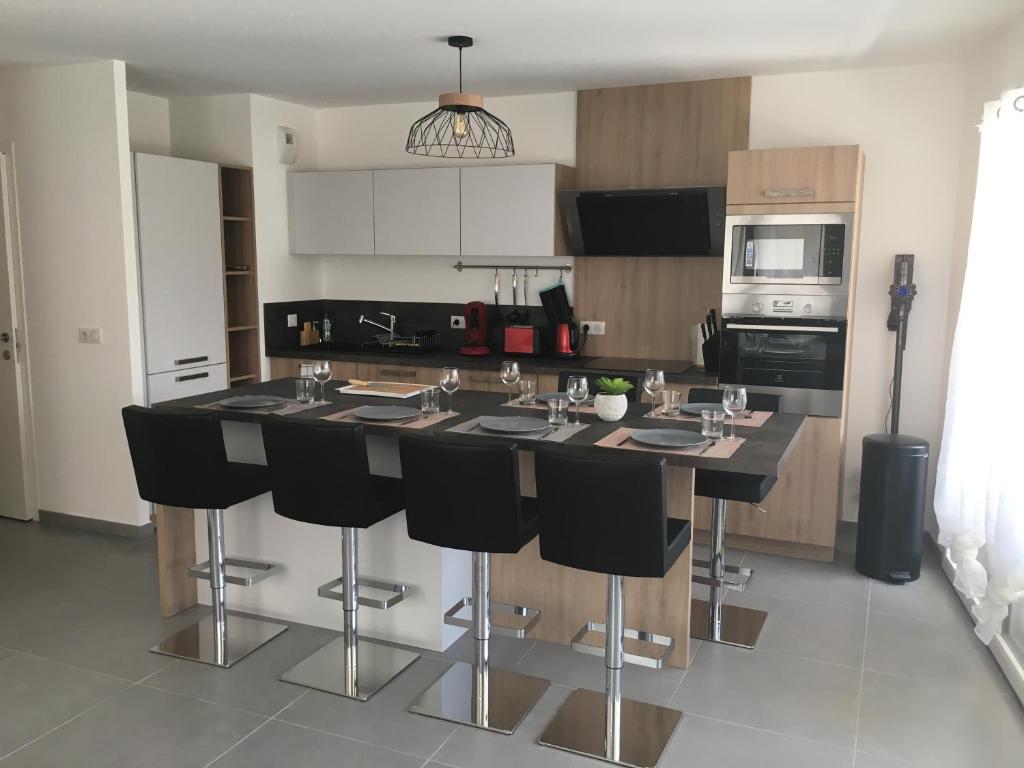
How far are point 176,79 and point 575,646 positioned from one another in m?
3.88

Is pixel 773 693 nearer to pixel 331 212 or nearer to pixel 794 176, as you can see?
pixel 794 176

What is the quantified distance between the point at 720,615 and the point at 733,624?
10 centimetres

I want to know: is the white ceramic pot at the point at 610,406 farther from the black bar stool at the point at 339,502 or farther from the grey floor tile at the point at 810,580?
the grey floor tile at the point at 810,580

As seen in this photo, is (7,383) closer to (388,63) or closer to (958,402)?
(388,63)

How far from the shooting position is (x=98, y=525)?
4945 millimetres

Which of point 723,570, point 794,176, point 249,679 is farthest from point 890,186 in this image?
point 249,679

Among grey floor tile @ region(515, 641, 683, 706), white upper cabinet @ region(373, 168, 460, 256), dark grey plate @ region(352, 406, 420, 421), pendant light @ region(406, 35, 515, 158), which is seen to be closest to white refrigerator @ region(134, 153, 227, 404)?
white upper cabinet @ region(373, 168, 460, 256)

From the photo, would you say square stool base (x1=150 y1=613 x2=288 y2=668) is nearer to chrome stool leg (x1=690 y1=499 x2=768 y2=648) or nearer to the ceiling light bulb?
chrome stool leg (x1=690 y1=499 x2=768 y2=648)

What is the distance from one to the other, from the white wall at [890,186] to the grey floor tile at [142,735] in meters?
3.56

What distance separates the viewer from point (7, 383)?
5074 mm

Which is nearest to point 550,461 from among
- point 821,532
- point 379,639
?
point 379,639

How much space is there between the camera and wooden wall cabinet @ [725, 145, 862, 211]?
4.29 meters

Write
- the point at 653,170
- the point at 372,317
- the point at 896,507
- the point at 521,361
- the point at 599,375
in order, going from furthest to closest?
1. the point at 372,317
2. the point at 521,361
3. the point at 653,170
4. the point at 599,375
5. the point at 896,507

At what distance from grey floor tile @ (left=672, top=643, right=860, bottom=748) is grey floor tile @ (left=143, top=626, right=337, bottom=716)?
1.40 m
